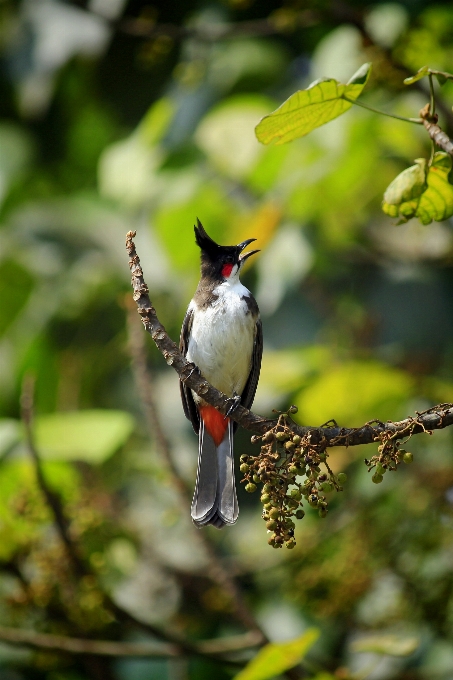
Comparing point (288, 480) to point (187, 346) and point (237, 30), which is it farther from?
point (237, 30)

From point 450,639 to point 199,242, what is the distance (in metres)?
1.82

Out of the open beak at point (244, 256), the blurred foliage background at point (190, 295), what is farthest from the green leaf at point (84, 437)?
the open beak at point (244, 256)

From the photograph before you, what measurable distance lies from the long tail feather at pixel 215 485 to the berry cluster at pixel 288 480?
835 millimetres

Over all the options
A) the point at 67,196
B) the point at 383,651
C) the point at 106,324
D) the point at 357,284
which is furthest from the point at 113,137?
the point at 383,651

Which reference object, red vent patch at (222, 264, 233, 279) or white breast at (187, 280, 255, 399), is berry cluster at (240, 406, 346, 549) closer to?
white breast at (187, 280, 255, 399)

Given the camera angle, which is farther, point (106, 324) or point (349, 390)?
point (106, 324)

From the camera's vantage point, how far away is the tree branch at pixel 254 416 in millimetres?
1549

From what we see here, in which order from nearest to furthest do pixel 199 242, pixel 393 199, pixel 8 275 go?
1. pixel 393 199
2. pixel 199 242
3. pixel 8 275

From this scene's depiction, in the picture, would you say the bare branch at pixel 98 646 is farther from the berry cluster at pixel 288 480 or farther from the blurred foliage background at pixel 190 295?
the berry cluster at pixel 288 480

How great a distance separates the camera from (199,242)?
3117 mm

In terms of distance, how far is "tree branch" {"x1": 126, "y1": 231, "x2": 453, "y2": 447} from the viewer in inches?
61.0

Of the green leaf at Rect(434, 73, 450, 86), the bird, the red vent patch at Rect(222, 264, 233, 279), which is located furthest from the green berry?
the red vent patch at Rect(222, 264, 233, 279)

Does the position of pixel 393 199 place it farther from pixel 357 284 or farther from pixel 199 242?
pixel 357 284

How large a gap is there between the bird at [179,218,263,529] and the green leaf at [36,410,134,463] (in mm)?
276
